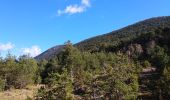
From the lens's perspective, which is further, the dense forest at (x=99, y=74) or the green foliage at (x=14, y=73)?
the green foliage at (x=14, y=73)

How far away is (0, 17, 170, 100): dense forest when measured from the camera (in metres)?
48.5

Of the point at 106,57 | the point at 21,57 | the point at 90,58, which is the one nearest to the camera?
the point at 21,57

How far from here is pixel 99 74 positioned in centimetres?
5744

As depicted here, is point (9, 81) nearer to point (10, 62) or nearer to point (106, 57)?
point (10, 62)

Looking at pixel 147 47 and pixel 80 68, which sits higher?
pixel 147 47

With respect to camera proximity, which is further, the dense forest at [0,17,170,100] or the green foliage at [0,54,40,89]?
the green foliage at [0,54,40,89]

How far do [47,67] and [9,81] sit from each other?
3778 cm

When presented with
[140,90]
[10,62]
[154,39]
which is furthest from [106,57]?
[140,90]

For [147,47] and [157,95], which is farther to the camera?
[147,47]

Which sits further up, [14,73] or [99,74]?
[14,73]

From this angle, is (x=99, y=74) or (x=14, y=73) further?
(x=14, y=73)

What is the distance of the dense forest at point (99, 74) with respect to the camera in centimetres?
4853

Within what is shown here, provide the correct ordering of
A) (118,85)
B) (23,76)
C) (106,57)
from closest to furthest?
(118,85), (23,76), (106,57)

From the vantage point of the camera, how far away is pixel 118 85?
4881 centimetres
